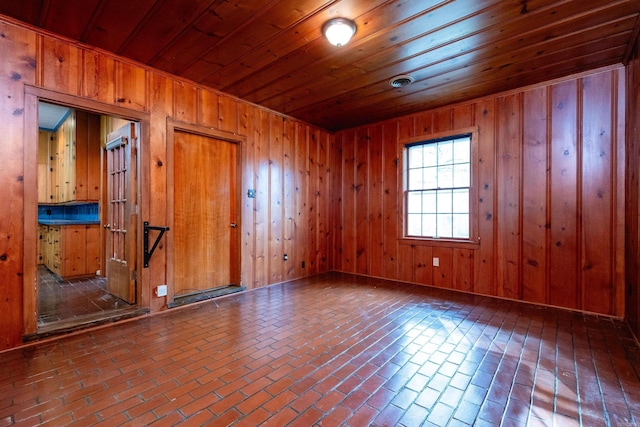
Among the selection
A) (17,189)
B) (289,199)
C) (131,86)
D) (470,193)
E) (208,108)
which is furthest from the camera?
(289,199)

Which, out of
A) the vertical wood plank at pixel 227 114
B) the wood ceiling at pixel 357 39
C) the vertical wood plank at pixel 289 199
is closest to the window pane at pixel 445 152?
the wood ceiling at pixel 357 39

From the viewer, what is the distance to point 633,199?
2.72m

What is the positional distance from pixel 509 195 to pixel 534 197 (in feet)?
0.87

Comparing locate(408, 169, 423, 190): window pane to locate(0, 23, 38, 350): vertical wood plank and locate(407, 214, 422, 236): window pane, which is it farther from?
locate(0, 23, 38, 350): vertical wood plank

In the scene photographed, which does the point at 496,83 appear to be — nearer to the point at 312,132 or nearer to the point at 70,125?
the point at 312,132

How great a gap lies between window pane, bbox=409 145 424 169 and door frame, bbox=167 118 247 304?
103 inches

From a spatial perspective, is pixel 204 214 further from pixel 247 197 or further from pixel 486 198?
pixel 486 198

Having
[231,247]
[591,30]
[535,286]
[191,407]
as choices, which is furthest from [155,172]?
[535,286]

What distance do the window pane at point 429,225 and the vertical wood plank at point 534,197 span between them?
1.14 m

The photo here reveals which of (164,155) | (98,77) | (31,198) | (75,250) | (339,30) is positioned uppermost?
(339,30)

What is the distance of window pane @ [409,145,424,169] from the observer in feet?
15.1

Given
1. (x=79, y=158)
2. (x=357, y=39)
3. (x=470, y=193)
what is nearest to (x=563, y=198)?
(x=470, y=193)

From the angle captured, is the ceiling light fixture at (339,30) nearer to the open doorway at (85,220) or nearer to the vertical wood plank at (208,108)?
the vertical wood plank at (208,108)

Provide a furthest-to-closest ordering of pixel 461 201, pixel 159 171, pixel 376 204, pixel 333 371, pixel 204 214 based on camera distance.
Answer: pixel 376 204 → pixel 461 201 → pixel 204 214 → pixel 159 171 → pixel 333 371
